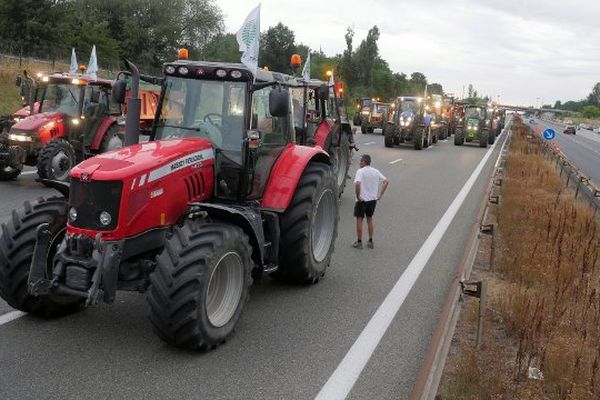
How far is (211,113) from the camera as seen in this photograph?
20.8ft

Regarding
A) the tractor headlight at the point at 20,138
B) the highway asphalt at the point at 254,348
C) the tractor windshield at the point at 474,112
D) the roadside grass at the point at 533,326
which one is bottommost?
the highway asphalt at the point at 254,348

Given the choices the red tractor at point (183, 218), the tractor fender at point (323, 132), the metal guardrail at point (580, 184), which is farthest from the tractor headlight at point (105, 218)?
the metal guardrail at point (580, 184)

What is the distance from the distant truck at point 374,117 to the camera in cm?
3988

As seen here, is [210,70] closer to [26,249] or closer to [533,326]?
[26,249]

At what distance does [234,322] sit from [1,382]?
189cm

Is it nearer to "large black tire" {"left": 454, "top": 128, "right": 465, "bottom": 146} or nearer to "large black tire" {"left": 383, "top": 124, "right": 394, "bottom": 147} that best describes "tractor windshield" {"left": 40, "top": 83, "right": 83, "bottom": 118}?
"large black tire" {"left": 383, "top": 124, "right": 394, "bottom": 147}

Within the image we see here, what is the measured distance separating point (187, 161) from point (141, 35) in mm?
60474

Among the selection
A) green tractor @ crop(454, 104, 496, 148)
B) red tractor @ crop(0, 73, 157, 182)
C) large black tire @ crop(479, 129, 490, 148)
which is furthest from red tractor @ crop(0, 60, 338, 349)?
green tractor @ crop(454, 104, 496, 148)

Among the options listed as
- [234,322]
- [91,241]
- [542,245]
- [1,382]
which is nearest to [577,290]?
[542,245]

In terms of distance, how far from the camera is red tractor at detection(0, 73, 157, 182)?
12.5m

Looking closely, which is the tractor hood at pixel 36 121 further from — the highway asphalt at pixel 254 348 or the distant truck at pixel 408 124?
the distant truck at pixel 408 124

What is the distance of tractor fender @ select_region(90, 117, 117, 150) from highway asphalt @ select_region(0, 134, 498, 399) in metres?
7.39

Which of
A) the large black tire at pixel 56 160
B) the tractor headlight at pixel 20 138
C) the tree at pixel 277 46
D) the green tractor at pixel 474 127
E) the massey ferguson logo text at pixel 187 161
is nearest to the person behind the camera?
the massey ferguson logo text at pixel 187 161

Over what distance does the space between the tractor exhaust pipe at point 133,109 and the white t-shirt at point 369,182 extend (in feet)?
13.2
